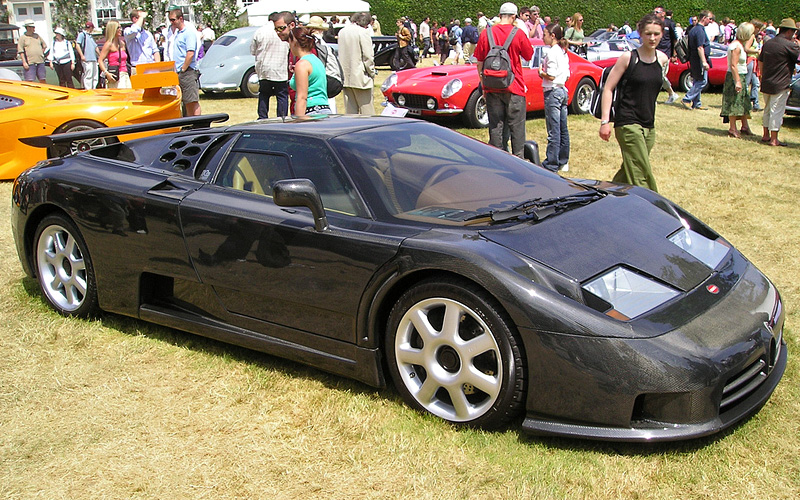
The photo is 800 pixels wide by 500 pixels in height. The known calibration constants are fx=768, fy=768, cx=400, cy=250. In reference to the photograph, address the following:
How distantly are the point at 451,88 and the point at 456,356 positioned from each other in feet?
27.9

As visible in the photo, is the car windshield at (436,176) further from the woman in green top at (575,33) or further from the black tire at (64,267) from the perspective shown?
the woman in green top at (575,33)

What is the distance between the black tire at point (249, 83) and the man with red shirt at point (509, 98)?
841 cm

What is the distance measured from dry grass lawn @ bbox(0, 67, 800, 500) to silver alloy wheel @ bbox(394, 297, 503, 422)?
11cm

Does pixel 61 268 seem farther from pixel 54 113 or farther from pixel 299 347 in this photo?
pixel 54 113

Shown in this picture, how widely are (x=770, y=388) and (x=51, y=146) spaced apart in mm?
4425

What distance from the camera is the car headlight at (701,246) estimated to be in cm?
362

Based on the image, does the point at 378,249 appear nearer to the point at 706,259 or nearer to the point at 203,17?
the point at 706,259

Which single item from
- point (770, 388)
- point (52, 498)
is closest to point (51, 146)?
point (52, 498)

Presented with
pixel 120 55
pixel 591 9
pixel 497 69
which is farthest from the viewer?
pixel 591 9

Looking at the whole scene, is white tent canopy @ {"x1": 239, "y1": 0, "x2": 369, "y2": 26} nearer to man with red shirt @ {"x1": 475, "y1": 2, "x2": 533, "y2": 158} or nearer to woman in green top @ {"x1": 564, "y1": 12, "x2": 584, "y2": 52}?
woman in green top @ {"x1": 564, "y1": 12, "x2": 584, "y2": 52}

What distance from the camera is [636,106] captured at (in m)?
6.18

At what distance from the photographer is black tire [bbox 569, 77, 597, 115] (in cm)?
1283

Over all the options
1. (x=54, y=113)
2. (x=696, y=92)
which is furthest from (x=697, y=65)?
(x=54, y=113)

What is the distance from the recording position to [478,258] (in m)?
3.08
